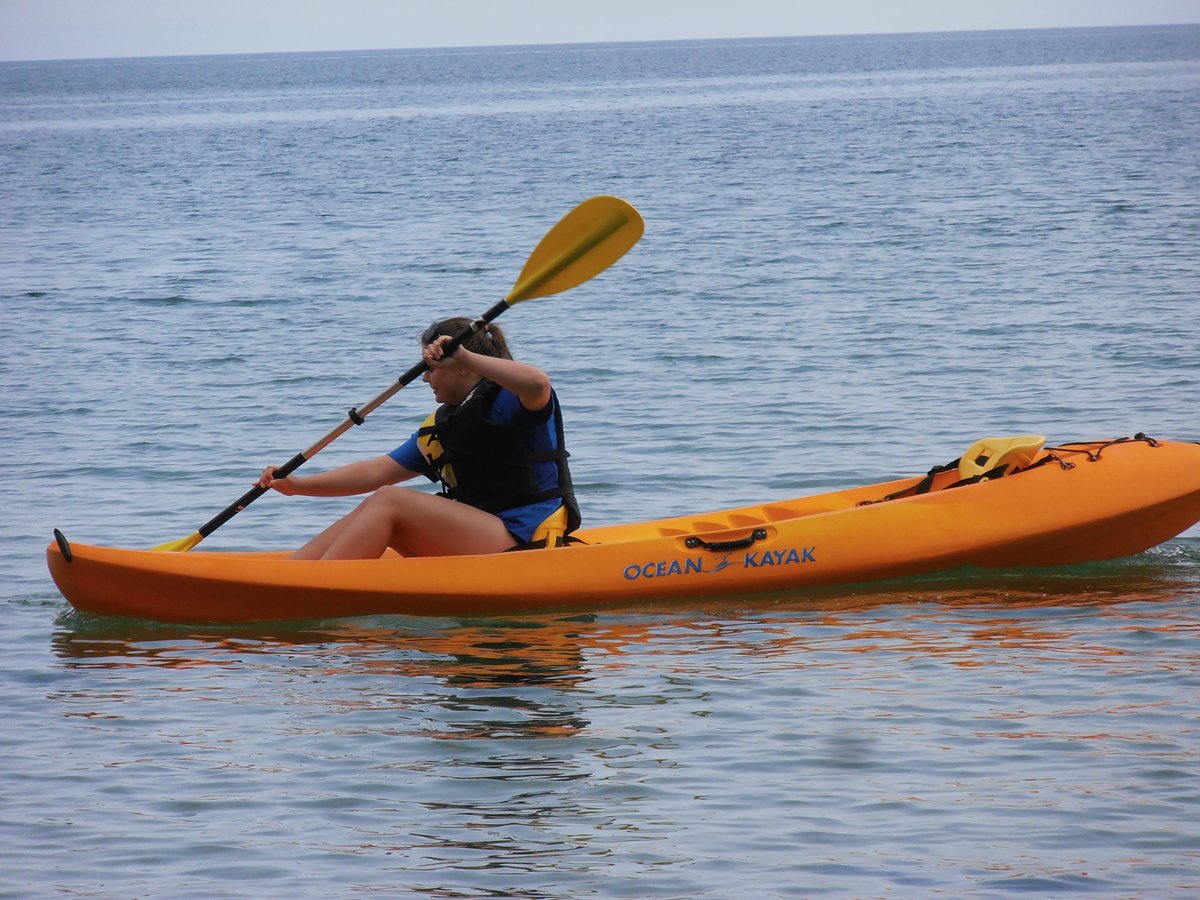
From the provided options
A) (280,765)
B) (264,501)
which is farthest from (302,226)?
(280,765)

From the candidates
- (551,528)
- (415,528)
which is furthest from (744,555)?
(415,528)

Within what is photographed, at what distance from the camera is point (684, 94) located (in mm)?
69812

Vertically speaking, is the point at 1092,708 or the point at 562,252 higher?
the point at 562,252

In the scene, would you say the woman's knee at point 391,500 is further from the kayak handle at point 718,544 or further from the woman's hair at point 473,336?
the kayak handle at point 718,544

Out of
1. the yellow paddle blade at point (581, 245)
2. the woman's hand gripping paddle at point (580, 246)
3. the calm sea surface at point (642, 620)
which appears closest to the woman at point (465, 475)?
the calm sea surface at point (642, 620)

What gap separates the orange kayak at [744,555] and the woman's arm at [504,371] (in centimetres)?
67

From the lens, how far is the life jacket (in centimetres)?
515

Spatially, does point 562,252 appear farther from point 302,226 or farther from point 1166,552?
point 302,226

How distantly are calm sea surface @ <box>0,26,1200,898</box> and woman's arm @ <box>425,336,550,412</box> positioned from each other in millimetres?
870

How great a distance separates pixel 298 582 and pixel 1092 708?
2.62m

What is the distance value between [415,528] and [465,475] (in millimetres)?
259

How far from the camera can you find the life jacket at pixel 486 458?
515 cm

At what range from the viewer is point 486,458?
17.1 feet

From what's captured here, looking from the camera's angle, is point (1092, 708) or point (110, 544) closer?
point (1092, 708)
